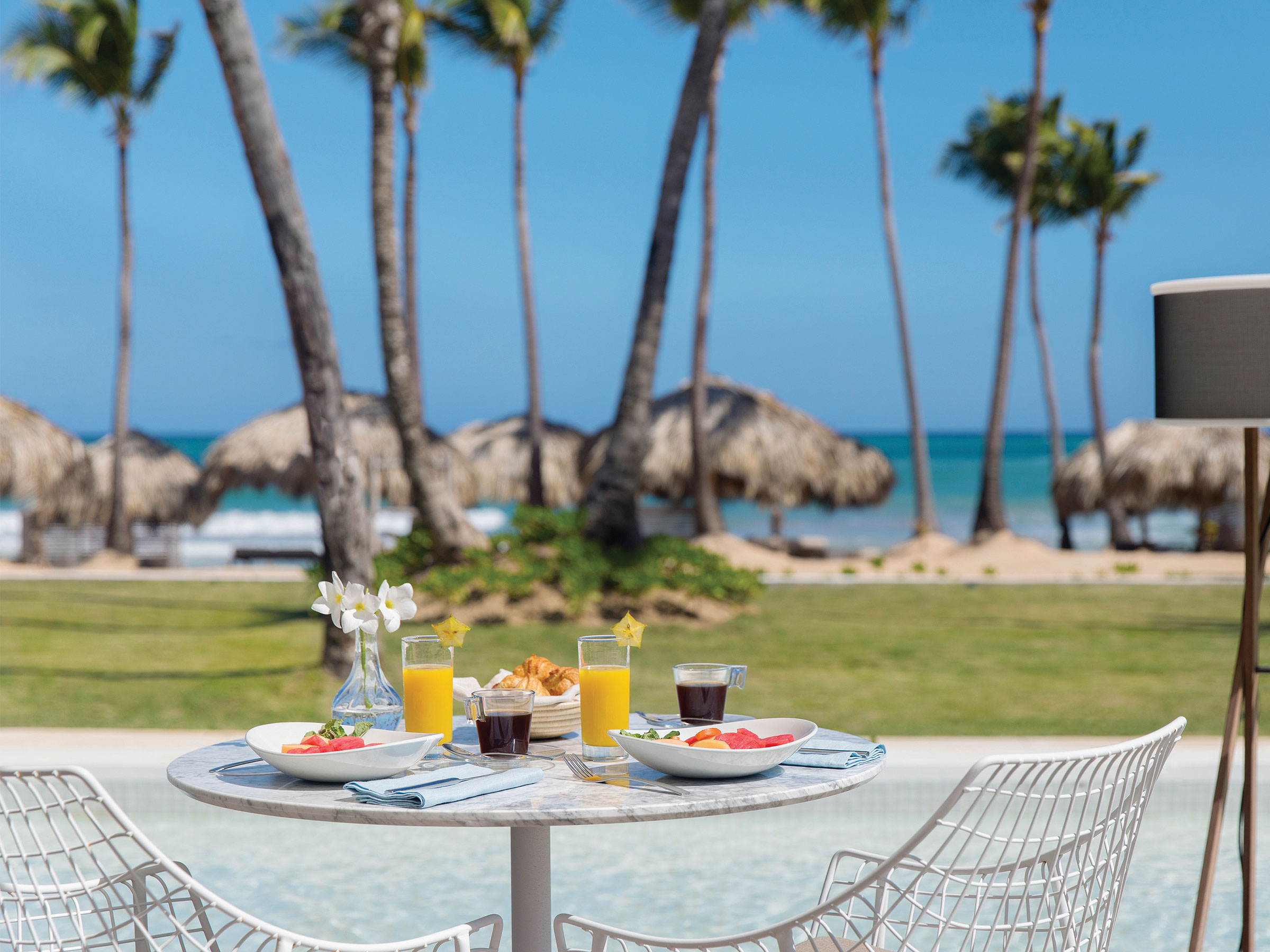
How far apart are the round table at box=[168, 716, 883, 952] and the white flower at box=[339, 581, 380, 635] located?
25 centimetres

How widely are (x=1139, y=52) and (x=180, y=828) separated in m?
35.8

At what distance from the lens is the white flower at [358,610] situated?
1.90m

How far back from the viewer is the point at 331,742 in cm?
181

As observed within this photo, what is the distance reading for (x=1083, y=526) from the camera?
90.6 feet

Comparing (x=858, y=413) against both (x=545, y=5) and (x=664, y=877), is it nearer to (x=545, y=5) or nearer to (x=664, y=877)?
(x=545, y=5)

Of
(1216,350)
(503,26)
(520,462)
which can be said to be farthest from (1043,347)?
(1216,350)

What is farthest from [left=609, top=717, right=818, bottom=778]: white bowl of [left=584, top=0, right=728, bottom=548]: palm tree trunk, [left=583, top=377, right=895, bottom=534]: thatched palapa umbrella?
[left=583, top=377, right=895, bottom=534]: thatched palapa umbrella

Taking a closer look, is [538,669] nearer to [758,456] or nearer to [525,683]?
[525,683]

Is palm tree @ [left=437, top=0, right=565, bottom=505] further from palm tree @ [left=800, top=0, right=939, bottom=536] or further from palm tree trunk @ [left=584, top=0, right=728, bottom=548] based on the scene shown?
palm tree trunk @ [left=584, top=0, right=728, bottom=548]

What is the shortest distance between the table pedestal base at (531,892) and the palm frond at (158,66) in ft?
Answer: 52.2

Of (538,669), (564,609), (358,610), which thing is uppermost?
(358,610)

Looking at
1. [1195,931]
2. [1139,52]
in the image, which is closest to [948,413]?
[1139,52]

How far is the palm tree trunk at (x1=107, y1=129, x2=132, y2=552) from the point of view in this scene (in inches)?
609

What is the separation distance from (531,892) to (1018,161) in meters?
17.7
